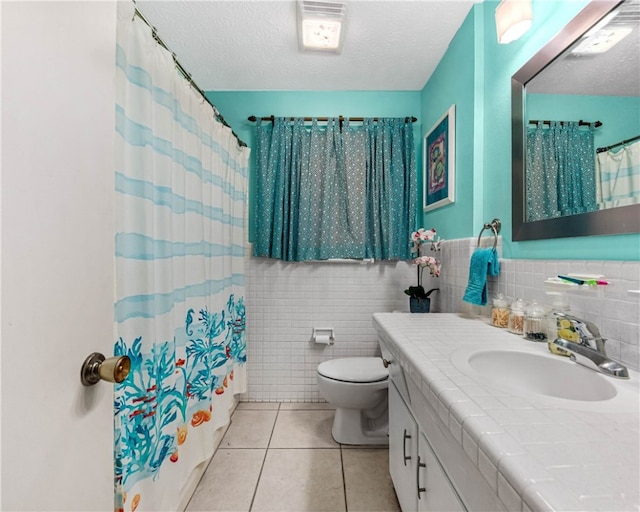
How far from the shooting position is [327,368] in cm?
175

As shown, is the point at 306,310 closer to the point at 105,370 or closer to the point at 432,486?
the point at 432,486

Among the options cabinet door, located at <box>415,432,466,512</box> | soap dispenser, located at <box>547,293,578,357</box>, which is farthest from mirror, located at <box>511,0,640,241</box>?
cabinet door, located at <box>415,432,466,512</box>

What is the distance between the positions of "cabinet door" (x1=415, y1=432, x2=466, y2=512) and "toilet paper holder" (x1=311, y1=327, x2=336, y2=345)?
1.27 m

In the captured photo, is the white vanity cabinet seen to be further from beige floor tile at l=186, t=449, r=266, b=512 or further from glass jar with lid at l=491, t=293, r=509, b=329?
beige floor tile at l=186, t=449, r=266, b=512

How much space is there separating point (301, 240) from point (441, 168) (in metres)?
1.09

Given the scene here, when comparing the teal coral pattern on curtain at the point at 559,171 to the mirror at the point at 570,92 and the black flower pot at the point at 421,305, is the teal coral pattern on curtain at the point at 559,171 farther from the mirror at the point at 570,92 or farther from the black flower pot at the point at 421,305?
the black flower pot at the point at 421,305

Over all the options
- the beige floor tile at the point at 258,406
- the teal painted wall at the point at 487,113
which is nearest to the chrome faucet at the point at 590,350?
the teal painted wall at the point at 487,113

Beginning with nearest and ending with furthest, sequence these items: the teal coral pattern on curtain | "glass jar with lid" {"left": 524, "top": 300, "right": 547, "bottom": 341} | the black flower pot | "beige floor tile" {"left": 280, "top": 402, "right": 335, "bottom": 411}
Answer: the teal coral pattern on curtain
"glass jar with lid" {"left": 524, "top": 300, "right": 547, "bottom": 341}
the black flower pot
"beige floor tile" {"left": 280, "top": 402, "right": 335, "bottom": 411}

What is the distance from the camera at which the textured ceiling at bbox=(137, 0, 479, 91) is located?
57.6 inches

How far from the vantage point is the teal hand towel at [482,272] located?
1.25m

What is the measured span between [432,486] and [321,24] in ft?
6.89

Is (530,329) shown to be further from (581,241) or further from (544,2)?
(544,2)

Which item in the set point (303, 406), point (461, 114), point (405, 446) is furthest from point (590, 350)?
point (303, 406)

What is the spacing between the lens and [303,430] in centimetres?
180
